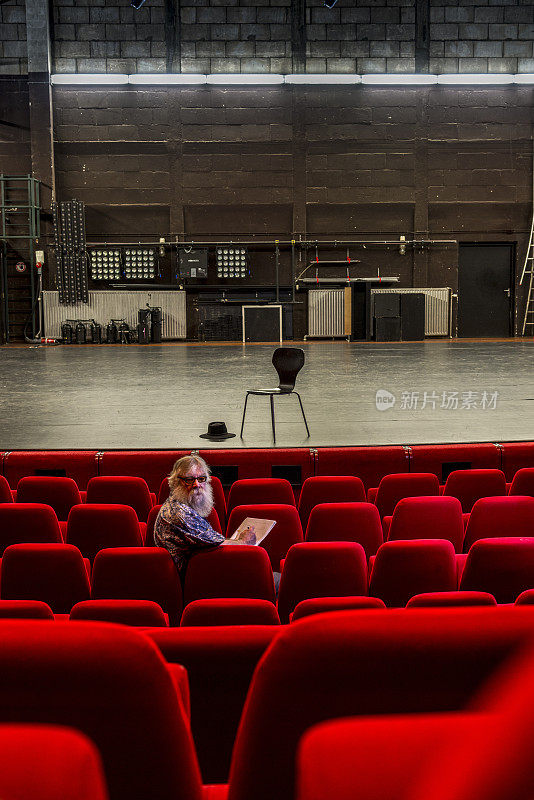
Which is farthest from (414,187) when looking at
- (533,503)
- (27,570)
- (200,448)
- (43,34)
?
(27,570)

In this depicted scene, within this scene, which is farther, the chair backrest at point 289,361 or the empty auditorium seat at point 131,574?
the chair backrest at point 289,361

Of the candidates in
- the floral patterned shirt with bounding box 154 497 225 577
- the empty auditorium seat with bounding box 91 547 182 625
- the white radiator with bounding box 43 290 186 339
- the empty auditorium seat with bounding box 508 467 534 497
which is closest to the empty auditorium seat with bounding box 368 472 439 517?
the empty auditorium seat with bounding box 508 467 534 497

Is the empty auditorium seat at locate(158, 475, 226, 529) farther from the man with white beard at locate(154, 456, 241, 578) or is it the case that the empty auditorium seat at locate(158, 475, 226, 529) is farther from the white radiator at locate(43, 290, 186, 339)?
the white radiator at locate(43, 290, 186, 339)

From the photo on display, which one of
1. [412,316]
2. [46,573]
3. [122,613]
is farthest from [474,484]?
[412,316]

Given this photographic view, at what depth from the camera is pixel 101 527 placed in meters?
3.66

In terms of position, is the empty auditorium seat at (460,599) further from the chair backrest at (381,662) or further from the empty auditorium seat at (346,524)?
the empty auditorium seat at (346,524)

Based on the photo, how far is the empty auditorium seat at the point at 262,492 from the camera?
439cm

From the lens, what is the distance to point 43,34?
18.7 meters

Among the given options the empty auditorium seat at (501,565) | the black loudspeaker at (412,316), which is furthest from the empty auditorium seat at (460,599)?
the black loudspeaker at (412,316)

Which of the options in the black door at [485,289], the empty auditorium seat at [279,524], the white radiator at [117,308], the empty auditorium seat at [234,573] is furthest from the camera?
the black door at [485,289]

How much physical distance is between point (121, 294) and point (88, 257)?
51.5 inches

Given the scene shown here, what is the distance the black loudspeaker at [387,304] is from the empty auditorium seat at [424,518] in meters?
15.3

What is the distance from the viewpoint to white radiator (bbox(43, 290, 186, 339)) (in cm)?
1931

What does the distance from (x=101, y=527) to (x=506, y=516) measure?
205cm
